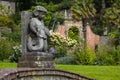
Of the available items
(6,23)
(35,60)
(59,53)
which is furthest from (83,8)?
(35,60)

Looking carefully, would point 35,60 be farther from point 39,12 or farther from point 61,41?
point 61,41

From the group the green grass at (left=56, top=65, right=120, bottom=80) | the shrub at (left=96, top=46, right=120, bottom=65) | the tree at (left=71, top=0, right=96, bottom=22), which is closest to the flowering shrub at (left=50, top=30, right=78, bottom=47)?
the tree at (left=71, top=0, right=96, bottom=22)

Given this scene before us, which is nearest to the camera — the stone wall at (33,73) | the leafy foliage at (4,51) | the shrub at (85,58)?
the stone wall at (33,73)

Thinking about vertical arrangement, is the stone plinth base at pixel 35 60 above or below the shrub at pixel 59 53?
above

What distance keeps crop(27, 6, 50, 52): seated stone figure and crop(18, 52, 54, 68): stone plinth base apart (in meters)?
0.29

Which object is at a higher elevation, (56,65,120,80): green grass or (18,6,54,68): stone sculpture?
(18,6,54,68): stone sculpture

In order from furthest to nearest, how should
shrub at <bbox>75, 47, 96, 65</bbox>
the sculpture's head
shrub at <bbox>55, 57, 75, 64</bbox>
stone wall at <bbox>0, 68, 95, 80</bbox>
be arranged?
shrub at <bbox>55, 57, 75, 64</bbox>, shrub at <bbox>75, 47, 96, 65</bbox>, the sculpture's head, stone wall at <bbox>0, 68, 95, 80</bbox>

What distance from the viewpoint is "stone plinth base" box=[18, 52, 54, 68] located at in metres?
13.3

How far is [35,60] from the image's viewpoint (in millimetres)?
13266

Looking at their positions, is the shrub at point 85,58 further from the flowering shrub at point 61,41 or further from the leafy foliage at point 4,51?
the flowering shrub at point 61,41

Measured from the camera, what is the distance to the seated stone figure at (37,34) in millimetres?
13664

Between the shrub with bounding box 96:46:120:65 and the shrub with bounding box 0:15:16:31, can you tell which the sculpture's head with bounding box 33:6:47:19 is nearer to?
the shrub with bounding box 96:46:120:65

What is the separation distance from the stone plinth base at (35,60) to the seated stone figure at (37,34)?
292 millimetres

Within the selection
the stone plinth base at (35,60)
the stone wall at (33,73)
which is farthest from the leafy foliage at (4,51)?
the stone wall at (33,73)
